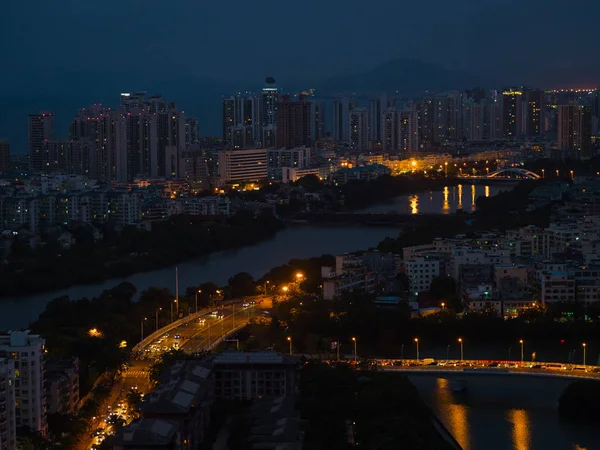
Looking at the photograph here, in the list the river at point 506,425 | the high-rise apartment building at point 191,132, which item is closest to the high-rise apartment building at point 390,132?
the high-rise apartment building at point 191,132

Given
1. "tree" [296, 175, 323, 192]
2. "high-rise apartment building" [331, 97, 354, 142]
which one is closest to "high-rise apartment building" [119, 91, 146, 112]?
"tree" [296, 175, 323, 192]

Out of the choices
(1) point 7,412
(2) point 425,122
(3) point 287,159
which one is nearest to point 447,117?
(2) point 425,122


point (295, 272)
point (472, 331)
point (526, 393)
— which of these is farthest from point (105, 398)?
point (295, 272)

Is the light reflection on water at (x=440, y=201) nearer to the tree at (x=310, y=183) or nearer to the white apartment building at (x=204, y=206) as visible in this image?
the tree at (x=310, y=183)

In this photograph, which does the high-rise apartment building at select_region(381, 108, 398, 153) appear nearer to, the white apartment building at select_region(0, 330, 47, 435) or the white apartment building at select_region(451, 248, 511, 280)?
the white apartment building at select_region(451, 248, 511, 280)

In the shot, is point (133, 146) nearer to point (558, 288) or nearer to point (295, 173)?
point (295, 173)
